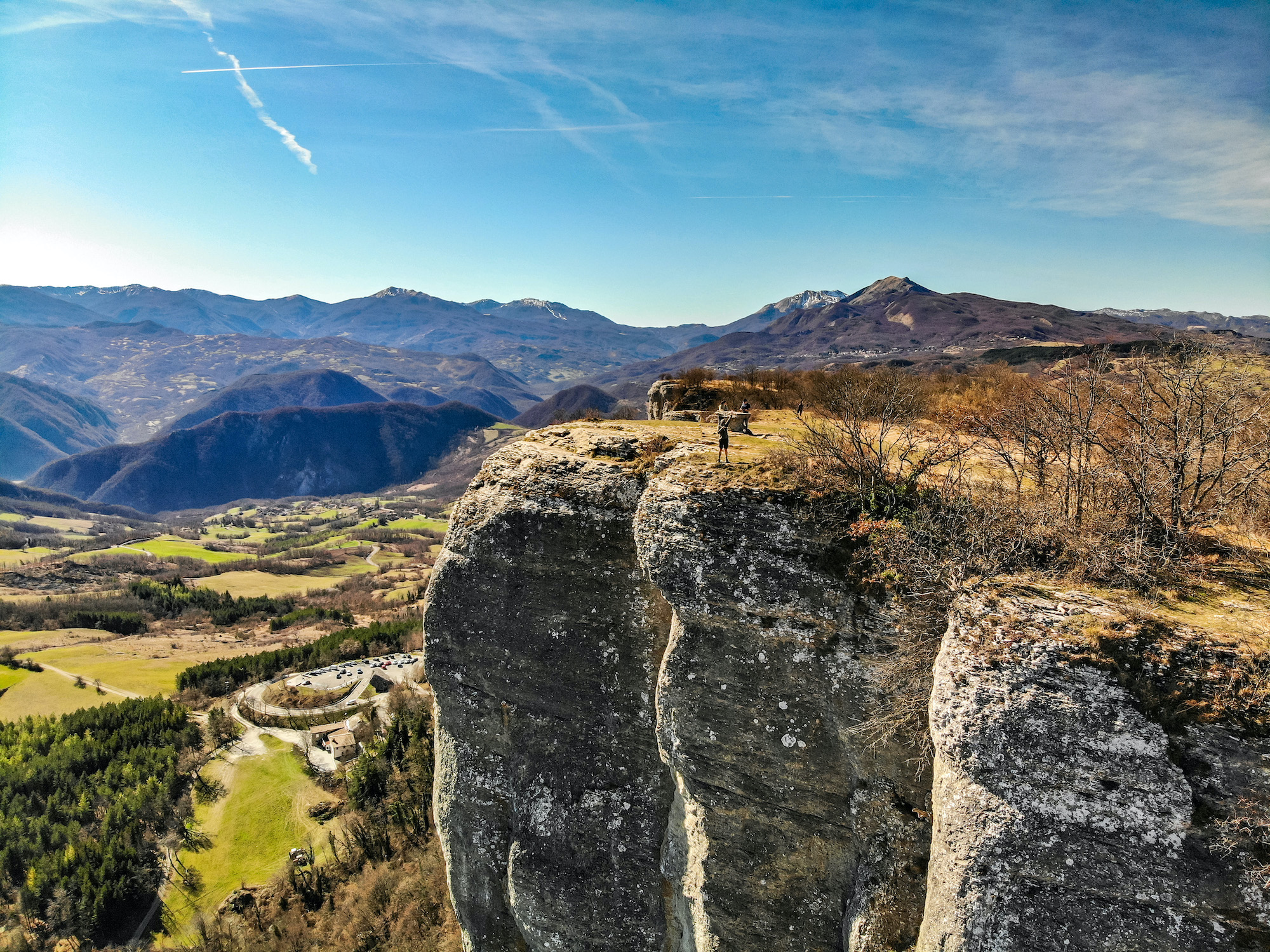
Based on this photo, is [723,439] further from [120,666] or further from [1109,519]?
[120,666]

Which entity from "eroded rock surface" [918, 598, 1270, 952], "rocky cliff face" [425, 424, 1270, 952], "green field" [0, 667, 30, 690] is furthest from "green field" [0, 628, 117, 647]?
"eroded rock surface" [918, 598, 1270, 952]

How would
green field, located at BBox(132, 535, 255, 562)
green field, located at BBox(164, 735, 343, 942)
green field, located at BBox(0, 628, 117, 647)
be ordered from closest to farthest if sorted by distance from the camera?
green field, located at BBox(164, 735, 343, 942) < green field, located at BBox(0, 628, 117, 647) < green field, located at BBox(132, 535, 255, 562)

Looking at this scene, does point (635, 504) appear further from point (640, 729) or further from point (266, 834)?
point (266, 834)

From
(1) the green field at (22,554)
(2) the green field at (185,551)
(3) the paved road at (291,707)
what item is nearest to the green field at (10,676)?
(3) the paved road at (291,707)

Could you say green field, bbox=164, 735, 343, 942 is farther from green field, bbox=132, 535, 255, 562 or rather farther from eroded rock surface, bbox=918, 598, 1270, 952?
green field, bbox=132, 535, 255, 562

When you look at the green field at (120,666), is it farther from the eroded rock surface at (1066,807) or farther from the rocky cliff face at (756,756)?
the eroded rock surface at (1066,807)

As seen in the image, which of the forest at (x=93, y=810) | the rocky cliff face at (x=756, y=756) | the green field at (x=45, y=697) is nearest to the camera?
the rocky cliff face at (x=756, y=756)
